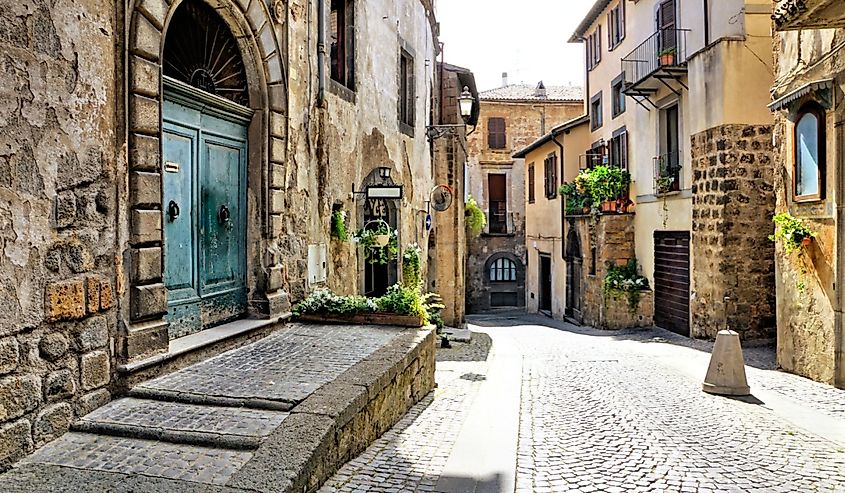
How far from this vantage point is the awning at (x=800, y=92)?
810 cm

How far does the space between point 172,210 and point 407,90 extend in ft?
31.0

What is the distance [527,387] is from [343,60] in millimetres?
5697

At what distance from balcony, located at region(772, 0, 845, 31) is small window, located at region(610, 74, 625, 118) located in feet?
41.1

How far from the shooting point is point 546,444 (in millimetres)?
5961

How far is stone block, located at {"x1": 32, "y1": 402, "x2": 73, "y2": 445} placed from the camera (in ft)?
12.7

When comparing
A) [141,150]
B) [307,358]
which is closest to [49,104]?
[141,150]

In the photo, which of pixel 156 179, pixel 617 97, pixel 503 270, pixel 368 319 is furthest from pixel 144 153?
pixel 503 270

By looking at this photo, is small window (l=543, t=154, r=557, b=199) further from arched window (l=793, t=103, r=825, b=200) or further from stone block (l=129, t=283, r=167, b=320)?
stone block (l=129, t=283, r=167, b=320)

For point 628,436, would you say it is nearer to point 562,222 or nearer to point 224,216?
point 224,216

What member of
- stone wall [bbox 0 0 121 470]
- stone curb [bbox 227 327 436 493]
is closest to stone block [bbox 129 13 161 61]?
stone wall [bbox 0 0 121 470]

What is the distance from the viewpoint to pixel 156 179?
509 cm

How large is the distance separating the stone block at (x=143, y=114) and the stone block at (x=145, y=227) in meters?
0.60

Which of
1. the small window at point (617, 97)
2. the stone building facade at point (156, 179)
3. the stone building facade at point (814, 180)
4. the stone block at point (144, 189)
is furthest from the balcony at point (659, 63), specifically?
the stone block at point (144, 189)

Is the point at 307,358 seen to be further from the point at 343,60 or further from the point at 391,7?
the point at 391,7
